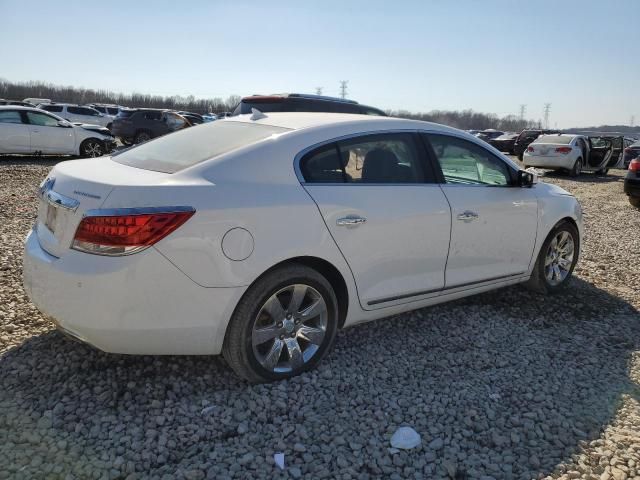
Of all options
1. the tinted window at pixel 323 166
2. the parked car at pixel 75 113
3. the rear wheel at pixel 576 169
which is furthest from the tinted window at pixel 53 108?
the tinted window at pixel 323 166

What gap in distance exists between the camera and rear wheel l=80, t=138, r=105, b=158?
1547 cm

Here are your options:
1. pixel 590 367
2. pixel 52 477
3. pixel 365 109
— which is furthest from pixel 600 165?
pixel 52 477

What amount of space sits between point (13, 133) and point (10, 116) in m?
0.45

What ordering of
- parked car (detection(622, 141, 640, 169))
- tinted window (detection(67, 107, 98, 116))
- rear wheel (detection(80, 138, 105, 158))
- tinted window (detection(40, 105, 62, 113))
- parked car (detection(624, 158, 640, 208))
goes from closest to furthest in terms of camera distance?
parked car (detection(624, 158, 640, 208))
rear wheel (detection(80, 138, 105, 158))
parked car (detection(622, 141, 640, 169))
tinted window (detection(40, 105, 62, 113))
tinted window (detection(67, 107, 98, 116))

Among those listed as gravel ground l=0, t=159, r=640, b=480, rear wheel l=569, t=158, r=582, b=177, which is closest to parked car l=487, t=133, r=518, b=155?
rear wheel l=569, t=158, r=582, b=177

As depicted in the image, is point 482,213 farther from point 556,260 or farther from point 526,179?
point 556,260

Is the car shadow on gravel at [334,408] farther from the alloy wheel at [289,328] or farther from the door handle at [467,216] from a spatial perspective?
the door handle at [467,216]

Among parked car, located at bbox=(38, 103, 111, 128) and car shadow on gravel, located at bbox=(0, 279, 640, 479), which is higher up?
parked car, located at bbox=(38, 103, 111, 128)

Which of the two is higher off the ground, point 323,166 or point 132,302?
point 323,166

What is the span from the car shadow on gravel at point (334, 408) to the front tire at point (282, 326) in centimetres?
13

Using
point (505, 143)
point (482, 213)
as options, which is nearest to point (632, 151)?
point (505, 143)

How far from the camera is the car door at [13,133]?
46.2ft

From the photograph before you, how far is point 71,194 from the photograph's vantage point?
2941 mm

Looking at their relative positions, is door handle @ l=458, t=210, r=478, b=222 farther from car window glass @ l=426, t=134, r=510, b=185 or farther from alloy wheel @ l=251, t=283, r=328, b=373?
alloy wheel @ l=251, t=283, r=328, b=373
